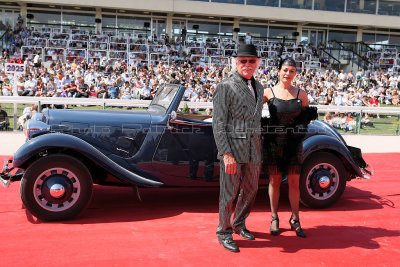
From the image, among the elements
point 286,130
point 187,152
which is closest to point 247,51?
point 286,130

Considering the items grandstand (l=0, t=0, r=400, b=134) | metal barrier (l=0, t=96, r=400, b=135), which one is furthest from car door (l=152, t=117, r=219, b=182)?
A: grandstand (l=0, t=0, r=400, b=134)

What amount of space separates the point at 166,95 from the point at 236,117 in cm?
181

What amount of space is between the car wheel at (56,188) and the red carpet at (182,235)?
0.48 feet

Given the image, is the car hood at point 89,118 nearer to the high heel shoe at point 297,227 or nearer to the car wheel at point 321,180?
the high heel shoe at point 297,227

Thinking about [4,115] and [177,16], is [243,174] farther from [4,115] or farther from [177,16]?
[177,16]

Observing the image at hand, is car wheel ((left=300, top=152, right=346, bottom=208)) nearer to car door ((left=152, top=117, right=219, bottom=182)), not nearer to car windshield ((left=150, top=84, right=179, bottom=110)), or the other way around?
car door ((left=152, top=117, right=219, bottom=182))

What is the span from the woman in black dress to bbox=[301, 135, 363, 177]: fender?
0.91 metres

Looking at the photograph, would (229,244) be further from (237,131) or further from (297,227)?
(237,131)

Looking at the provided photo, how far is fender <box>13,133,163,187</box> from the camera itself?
4344mm

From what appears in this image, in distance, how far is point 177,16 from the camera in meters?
28.5

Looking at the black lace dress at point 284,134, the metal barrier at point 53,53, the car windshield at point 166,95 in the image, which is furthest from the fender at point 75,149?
the metal barrier at point 53,53


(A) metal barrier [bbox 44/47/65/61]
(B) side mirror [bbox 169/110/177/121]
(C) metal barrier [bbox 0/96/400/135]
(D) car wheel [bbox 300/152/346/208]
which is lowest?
(D) car wheel [bbox 300/152/346/208]

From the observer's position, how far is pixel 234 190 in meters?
3.81

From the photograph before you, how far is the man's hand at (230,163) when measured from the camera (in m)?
3.67
